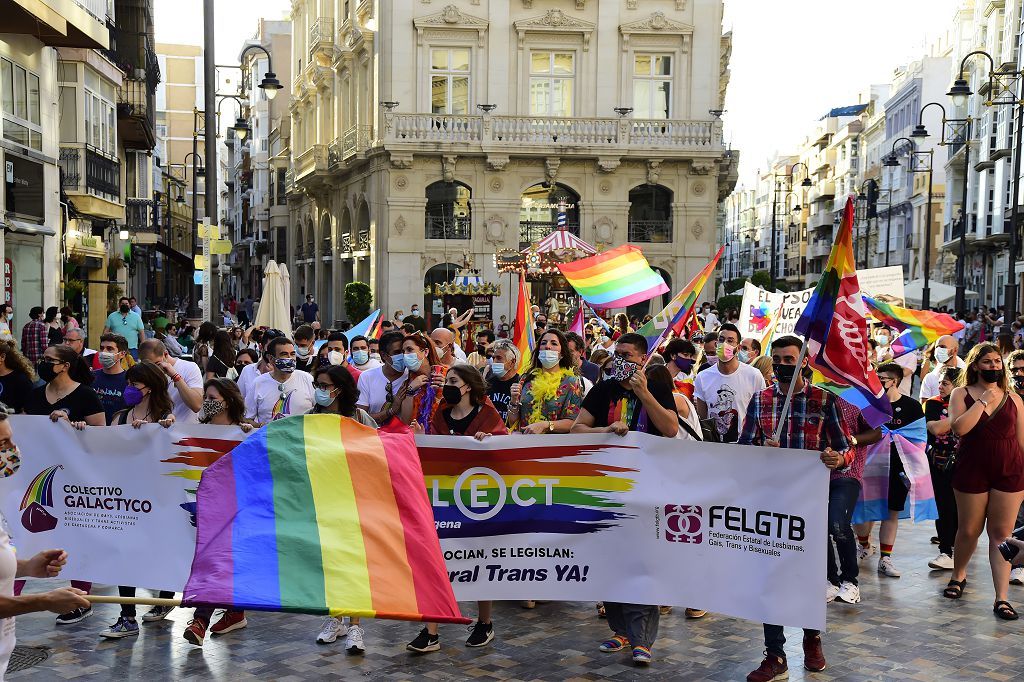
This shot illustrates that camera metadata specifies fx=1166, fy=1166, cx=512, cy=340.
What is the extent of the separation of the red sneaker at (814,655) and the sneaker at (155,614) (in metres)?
4.03

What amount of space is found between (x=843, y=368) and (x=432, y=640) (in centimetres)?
293

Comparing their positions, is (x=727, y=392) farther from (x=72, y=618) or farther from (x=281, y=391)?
(x=72, y=618)

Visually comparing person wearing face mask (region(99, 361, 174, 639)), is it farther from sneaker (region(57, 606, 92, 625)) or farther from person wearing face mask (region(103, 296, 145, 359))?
person wearing face mask (region(103, 296, 145, 359))

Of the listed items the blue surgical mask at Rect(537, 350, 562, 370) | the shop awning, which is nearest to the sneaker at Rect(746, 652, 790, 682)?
the blue surgical mask at Rect(537, 350, 562, 370)

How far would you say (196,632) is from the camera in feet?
23.1

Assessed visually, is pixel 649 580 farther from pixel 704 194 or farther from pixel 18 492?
pixel 704 194

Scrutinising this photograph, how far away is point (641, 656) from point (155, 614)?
10.6ft

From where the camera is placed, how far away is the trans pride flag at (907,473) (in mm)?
9344

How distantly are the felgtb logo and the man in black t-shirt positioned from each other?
0.47m

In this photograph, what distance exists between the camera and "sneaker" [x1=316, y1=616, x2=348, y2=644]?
7.14 metres

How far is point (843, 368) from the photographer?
6809 mm

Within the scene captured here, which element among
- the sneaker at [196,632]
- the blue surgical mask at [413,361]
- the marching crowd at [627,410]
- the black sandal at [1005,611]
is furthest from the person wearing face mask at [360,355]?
the black sandal at [1005,611]

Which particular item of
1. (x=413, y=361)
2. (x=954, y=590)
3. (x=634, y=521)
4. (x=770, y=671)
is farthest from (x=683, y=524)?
(x=954, y=590)

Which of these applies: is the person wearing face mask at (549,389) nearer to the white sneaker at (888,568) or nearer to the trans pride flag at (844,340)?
the trans pride flag at (844,340)
